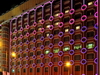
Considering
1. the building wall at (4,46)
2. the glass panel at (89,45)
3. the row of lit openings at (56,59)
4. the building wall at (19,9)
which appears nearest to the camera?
the row of lit openings at (56,59)

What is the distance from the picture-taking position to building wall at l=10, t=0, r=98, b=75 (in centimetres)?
3042

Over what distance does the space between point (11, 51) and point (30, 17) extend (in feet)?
39.5

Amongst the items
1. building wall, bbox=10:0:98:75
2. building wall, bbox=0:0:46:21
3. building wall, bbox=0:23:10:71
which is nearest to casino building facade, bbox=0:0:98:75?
building wall, bbox=10:0:98:75

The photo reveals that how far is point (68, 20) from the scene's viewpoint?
34.2 m

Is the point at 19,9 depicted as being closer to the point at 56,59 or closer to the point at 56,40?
the point at 56,40

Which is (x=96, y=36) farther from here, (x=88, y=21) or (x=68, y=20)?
(x=68, y=20)

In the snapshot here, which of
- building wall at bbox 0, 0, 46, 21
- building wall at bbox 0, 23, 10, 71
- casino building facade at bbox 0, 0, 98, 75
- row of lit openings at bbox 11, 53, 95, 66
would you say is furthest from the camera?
building wall at bbox 0, 23, 10, 71

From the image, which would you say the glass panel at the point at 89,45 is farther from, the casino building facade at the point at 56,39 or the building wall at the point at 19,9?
the building wall at the point at 19,9

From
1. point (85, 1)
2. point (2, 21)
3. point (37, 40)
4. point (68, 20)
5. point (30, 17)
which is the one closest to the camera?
point (85, 1)

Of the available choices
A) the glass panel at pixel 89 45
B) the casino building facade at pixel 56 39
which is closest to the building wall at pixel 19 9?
the casino building facade at pixel 56 39

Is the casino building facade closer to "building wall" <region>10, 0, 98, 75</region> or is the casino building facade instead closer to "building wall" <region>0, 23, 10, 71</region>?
"building wall" <region>10, 0, 98, 75</region>

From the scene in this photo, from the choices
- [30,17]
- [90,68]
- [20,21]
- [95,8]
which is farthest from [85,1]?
[20,21]

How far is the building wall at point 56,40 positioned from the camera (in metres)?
30.4

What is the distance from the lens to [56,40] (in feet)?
116
